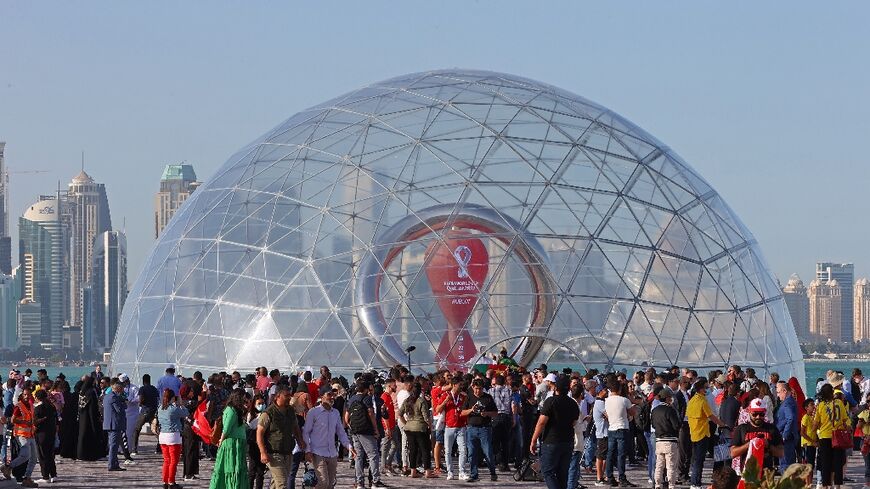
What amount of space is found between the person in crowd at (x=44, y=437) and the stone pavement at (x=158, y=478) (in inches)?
9.8

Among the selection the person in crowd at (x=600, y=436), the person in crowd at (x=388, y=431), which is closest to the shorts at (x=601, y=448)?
the person in crowd at (x=600, y=436)

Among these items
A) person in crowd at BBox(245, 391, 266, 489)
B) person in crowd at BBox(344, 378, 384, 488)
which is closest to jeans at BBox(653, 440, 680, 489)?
person in crowd at BBox(344, 378, 384, 488)

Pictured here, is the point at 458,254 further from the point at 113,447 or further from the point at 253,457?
the point at 253,457

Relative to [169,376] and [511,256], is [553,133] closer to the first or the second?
[511,256]

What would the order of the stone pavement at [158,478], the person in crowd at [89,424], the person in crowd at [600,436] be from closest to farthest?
the stone pavement at [158,478]
the person in crowd at [600,436]
the person in crowd at [89,424]

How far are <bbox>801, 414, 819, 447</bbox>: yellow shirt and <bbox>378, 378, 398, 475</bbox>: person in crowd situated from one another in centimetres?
606

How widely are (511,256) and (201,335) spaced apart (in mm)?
7826

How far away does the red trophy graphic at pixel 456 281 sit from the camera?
36.3 m

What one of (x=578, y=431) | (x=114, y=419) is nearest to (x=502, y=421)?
(x=578, y=431)

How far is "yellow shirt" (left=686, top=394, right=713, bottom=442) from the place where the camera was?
1977cm

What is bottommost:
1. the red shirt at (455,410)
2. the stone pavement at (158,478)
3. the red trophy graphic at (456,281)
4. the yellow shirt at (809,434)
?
the stone pavement at (158,478)

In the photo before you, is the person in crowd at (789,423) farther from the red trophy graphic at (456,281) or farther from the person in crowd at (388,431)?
the red trophy graphic at (456,281)

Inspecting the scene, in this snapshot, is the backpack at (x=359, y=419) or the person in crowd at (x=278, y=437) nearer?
the person in crowd at (x=278, y=437)

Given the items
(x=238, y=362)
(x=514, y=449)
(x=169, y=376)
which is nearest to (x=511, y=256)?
(x=238, y=362)
